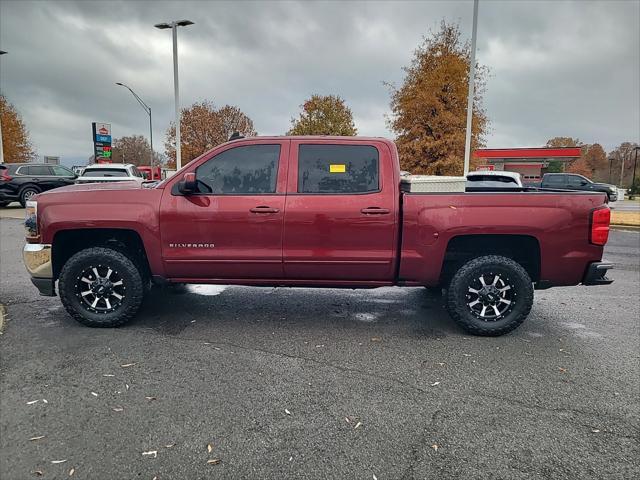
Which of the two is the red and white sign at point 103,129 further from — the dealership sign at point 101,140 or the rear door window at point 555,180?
the rear door window at point 555,180

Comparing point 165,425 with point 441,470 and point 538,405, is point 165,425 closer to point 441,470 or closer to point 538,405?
point 441,470

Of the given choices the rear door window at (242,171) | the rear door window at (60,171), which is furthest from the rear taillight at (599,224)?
the rear door window at (60,171)

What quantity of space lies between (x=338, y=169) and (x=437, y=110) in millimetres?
18336

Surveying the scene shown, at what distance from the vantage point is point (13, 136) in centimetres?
Result: 3959

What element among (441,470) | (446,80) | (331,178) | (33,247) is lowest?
(441,470)

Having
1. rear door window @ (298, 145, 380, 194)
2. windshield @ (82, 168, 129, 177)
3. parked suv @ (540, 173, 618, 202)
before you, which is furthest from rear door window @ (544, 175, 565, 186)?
rear door window @ (298, 145, 380, 194)

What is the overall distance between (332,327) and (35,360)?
268cm

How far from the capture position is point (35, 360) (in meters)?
3.55

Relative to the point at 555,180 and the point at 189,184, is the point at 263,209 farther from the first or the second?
the point at 555,180

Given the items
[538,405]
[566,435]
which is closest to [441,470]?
[566,435]

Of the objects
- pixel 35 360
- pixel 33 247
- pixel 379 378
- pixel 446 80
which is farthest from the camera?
pixel 446 80

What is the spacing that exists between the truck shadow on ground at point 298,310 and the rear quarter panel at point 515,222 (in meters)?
0.97

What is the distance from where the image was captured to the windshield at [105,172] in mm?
14141

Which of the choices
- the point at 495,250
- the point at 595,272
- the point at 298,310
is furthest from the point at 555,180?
the point at 298,310
